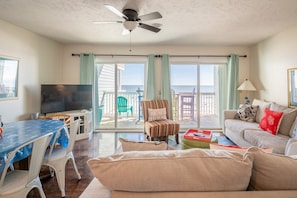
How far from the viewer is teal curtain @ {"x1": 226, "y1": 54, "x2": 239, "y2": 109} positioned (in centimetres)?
452

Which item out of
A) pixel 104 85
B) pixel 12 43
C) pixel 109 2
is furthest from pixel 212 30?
pixel 12 43

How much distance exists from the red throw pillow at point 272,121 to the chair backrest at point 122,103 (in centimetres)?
338

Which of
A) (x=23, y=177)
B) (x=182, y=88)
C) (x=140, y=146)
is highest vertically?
(x=182, y=88)

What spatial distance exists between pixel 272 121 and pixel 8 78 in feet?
15.4

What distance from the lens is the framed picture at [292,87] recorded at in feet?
10.5

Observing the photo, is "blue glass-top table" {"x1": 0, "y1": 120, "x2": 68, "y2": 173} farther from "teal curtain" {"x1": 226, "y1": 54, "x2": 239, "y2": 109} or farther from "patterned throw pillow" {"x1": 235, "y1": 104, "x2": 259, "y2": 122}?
"teal curtain" {"x1": 226, "y1": 54, "x2": 239, "y2": 109}

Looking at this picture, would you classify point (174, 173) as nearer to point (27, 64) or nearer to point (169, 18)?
point (169, 18)

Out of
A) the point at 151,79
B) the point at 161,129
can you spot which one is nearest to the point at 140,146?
the point at 161,129

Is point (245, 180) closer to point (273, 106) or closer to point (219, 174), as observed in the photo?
point (219, 174)

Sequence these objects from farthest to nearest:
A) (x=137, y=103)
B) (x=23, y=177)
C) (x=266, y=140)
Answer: (x=137, y=103)
(x=266, y=140)
(x=23, y=177)

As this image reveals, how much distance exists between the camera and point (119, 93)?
15.9ft

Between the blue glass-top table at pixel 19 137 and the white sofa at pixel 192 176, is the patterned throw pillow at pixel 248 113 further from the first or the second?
the blue glass-top table at pixel 19 137

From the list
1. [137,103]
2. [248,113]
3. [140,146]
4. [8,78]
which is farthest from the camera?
[137,103]

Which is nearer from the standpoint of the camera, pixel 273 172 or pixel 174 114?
pixel 273 172
